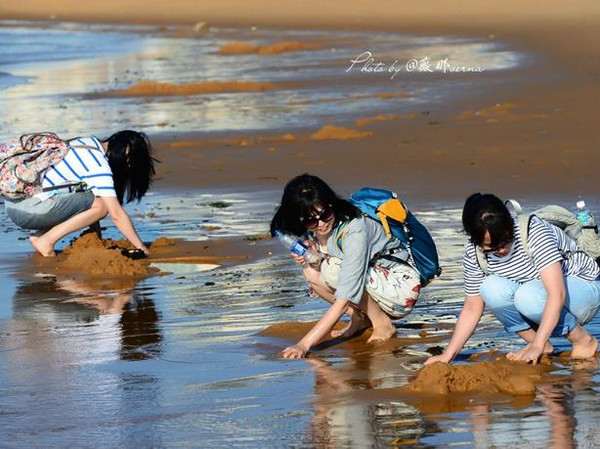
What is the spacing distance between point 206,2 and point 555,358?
4470 cm

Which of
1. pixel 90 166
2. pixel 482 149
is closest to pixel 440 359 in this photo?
pixel 90 166

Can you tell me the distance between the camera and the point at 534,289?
20.2ft

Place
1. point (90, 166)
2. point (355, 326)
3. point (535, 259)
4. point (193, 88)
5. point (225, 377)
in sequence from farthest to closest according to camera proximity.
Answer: point (193, 88), point (90, 166), point (355, 326), point (225, 377), point (535, 259)

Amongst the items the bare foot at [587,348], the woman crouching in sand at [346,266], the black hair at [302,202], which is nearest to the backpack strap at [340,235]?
the woman crouching in sand at [346,266]

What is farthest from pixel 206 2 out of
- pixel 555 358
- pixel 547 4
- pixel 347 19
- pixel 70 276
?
pixel 555 358

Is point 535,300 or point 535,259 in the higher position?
point 535,259

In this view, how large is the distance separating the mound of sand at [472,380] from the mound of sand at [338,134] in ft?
31.3

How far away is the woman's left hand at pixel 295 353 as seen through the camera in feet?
21.4

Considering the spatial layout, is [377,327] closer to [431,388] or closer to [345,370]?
[345,370]

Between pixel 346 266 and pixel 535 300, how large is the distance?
98cm

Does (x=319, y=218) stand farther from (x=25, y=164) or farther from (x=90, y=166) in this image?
(x=25, y=164)

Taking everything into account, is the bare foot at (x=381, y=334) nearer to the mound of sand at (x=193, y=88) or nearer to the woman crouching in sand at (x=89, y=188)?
the woman crouching in sand at (x=89, y=188)

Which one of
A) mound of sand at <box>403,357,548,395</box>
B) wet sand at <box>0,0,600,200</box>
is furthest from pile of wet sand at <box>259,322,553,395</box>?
wet sand at <box>0,0,600,200</box>

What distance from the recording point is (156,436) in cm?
532
